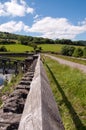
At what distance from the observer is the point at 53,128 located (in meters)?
2.00

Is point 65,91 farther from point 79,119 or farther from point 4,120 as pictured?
point 4,120

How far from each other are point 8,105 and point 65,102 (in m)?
3.56

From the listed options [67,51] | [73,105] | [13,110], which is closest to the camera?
[13,110]

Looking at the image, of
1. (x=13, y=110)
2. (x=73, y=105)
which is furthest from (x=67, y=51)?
(x=13, y=110)

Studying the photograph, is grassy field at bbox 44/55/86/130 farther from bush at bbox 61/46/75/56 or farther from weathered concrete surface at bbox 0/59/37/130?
bush at bbox 61/46/75/56

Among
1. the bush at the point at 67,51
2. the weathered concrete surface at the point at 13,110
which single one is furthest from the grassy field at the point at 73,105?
the bush at the point at 67,51

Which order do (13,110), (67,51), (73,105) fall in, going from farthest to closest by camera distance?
(67,51) → (73,105) → (13,110)

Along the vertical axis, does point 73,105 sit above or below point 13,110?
below

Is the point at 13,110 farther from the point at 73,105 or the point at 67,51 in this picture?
the point at 67,51

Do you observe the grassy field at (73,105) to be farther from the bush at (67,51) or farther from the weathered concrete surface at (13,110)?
the bush at (67,51)

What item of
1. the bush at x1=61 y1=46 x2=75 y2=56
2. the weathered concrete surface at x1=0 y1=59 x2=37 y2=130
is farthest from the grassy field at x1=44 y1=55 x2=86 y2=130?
the bush at x1=61 y1=46 x2=75 y2=56

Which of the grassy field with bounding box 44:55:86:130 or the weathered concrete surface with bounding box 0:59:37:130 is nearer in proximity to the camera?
the weathered concrete surface with bounding box 0:59:37:130

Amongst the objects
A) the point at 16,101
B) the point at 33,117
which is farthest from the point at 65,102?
the point at 33,117

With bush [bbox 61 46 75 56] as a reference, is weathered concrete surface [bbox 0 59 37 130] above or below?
above
